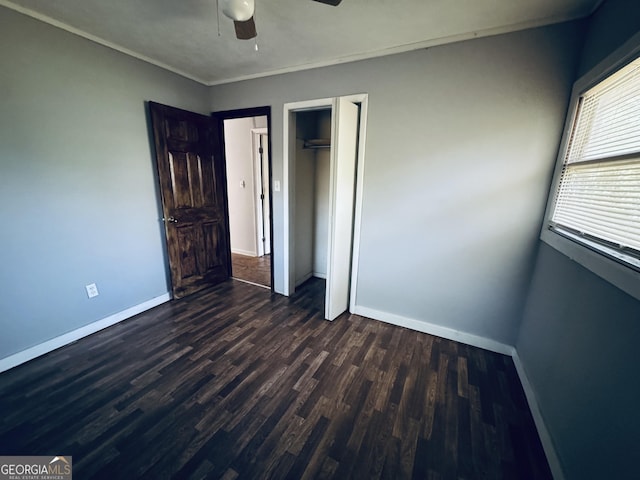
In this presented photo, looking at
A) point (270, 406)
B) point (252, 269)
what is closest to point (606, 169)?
point (270, 406)

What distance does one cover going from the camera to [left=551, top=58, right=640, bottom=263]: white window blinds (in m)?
1.13

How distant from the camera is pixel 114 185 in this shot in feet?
7.81

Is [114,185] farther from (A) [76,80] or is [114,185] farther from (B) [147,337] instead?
(B) [147,337]

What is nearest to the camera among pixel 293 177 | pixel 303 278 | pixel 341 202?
pixel 341 202

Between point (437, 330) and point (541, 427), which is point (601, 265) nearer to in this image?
point (541, 427)

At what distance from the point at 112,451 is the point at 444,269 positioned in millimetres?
2555

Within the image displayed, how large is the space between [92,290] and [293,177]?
7.25 ft

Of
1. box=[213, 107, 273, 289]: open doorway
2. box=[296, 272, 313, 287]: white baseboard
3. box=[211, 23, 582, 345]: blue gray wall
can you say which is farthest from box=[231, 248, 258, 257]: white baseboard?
box=[211, 23, 582, 345]: blue gray wall

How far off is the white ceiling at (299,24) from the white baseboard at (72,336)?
7.94ft

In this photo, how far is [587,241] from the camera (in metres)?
Answer: 1.35

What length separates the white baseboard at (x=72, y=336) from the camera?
1.91 metres

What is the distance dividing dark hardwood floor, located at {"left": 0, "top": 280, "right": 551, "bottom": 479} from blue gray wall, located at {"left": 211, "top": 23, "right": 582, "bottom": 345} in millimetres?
482

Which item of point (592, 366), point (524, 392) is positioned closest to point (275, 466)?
point (592, 366)

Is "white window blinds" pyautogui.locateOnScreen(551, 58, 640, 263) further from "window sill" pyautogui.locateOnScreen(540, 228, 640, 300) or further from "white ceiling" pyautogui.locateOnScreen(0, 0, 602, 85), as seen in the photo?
"white ceiling" pyautogui.locateOnScreen(0, 0, 602, 85)
